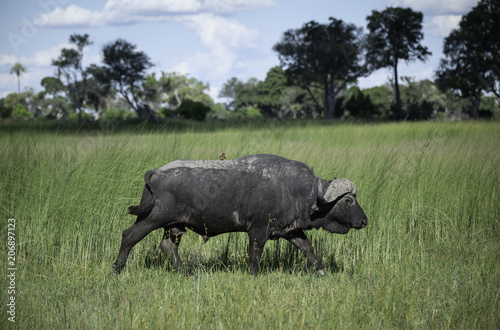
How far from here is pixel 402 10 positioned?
140 feet

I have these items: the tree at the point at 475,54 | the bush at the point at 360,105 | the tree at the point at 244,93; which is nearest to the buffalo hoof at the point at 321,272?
the tree at the point at 475,54

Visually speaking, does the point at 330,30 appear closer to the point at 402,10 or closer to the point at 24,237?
the point at 402,10

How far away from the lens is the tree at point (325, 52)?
45.1 metres

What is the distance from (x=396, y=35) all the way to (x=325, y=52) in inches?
258

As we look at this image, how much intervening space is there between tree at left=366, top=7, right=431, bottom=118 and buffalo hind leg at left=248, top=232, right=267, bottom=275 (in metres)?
40.3

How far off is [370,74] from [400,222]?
141 ft

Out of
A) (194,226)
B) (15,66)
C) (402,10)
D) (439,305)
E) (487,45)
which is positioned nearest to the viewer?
(439,305)

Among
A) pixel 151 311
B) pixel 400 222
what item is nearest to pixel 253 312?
pixel 151 311

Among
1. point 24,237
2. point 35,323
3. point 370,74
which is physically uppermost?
point 370,74

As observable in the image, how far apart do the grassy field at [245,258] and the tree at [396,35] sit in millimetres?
37590

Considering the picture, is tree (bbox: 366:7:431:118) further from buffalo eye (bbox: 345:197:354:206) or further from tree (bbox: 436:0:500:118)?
buffalo eye (bbox: 345:197:354:206)

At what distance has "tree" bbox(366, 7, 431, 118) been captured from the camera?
42.7m

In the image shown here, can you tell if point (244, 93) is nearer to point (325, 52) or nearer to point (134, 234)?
point (325, 52)

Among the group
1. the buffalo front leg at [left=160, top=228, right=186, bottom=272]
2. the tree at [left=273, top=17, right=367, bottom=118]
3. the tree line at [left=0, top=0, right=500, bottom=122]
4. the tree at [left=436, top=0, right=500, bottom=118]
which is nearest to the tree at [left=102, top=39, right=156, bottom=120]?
the tree line at [left=0, top=0, right=500, bottom=122]
